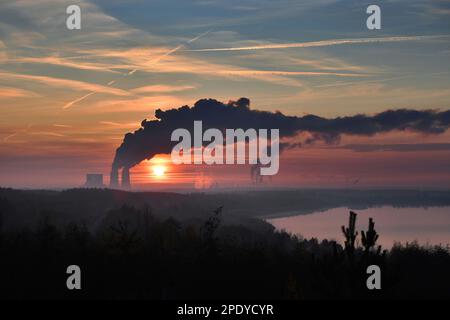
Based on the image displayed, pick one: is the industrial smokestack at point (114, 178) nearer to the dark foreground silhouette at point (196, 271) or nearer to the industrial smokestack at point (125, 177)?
the industrial smokestack at point (125, 177)

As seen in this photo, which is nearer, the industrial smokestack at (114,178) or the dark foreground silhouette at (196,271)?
the dark foreground silhouette at (196,271)

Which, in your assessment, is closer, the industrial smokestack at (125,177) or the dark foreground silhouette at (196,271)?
the dark foreground silhouette at (196,271)

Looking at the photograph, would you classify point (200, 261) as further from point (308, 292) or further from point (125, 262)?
point (308, 292)

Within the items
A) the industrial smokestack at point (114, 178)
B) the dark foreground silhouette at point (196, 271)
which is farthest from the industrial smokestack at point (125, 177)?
the dark foreground silhouette at point (196, 271)

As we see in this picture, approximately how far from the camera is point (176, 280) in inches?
1137

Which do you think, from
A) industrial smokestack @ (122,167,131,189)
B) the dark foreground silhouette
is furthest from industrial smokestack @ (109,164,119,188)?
the dark foreground silhouette

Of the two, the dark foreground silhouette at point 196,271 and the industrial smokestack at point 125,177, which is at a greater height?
the industrial smokestack at point 125,177

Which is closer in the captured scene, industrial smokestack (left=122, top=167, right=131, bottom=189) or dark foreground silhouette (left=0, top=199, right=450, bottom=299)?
dark foreground silhouette (left=0, top=199, right=450, bottom=299)

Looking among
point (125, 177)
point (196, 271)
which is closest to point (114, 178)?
point (125, 177)

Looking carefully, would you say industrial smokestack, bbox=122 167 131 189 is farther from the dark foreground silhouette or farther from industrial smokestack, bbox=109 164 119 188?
the dark foreground silhouette

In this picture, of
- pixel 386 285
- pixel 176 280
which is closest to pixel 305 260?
pixel 176 280

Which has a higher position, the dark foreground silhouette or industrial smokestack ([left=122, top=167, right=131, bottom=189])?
industrial smokestack ([left=122, top=167, right=131, bottom=189])
